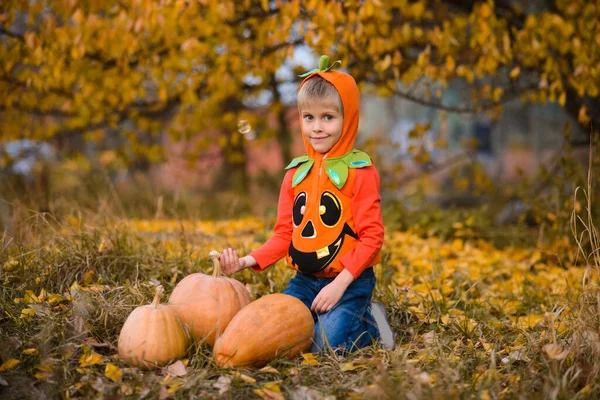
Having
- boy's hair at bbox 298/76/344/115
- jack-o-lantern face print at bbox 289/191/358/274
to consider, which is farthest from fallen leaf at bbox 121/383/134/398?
boy's hair at bbox 298/76/344/115

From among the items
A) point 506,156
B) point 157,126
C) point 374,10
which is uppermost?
point 374,10

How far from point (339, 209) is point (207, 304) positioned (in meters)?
0.70

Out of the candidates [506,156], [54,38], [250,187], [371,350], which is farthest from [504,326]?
[506,156]

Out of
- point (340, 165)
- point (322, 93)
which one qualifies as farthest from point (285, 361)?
point (322, 93)

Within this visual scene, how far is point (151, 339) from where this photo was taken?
7.20 feet

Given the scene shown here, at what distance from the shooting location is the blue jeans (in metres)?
2.45

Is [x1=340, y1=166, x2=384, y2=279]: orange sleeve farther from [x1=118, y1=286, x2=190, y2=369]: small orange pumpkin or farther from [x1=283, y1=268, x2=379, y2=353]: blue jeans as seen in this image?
[x1=118, y1=286, x2=190, y2=369]: small orange pumpkin

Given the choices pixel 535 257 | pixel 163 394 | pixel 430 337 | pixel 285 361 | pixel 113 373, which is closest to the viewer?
pixel 163 394

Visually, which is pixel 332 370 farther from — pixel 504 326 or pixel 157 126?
pixel 157 126

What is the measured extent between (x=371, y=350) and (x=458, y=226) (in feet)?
9.32

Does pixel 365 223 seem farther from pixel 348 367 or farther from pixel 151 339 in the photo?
pixel 151 339

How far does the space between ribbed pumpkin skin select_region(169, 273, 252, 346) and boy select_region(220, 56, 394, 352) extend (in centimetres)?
12

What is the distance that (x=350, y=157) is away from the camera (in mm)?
2566

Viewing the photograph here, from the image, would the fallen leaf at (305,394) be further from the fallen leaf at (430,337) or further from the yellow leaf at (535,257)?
the yellow leaf at (535,257)
